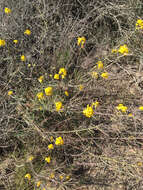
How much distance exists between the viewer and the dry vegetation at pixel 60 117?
4.66 feet

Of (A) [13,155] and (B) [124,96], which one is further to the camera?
(B) [124,96]

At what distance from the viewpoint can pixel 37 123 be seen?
1.51 meters

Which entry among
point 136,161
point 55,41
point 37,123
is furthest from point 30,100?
point 136,161

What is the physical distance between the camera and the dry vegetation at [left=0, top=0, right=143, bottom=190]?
1.42 meters

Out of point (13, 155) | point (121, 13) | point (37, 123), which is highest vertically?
point (121, 13)

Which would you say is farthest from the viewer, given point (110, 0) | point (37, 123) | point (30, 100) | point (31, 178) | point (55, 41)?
point (110, 0)

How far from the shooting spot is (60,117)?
1.58m

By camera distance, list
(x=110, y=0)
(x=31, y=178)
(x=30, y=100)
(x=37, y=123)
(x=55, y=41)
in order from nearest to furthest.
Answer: (x=31, y=178) < (x=37, y=123) < (x=30, y=100) < (x=55, y=41) < (x=110, y=0)

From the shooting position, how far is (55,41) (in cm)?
203

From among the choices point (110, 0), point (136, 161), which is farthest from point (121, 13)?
point (136, 161)

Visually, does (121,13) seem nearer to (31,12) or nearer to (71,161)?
(31,12)

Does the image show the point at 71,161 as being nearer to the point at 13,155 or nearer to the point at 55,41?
the point at 13,155

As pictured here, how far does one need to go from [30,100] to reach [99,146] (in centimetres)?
70

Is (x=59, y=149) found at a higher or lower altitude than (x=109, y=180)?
higher
